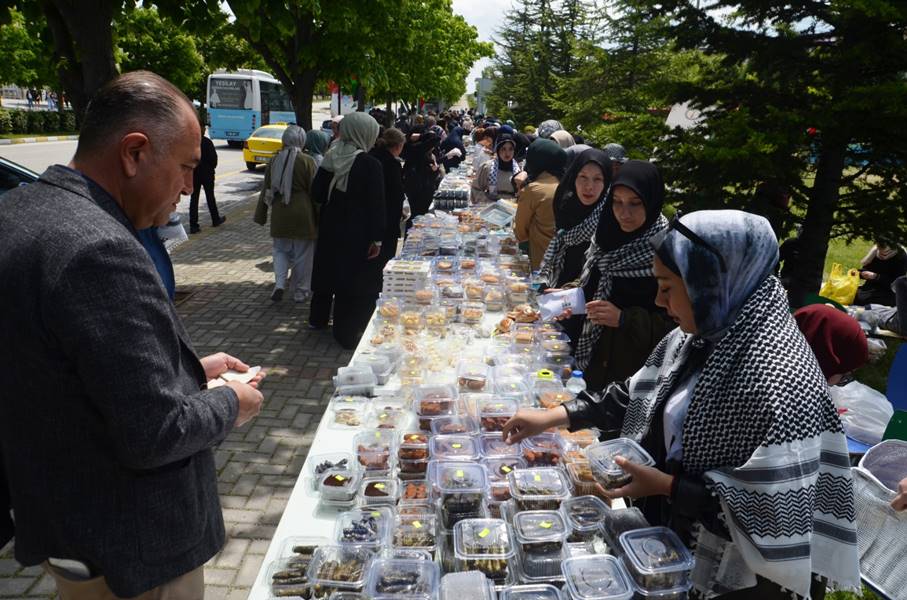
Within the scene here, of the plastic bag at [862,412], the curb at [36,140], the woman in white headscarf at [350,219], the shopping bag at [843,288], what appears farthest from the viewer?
the curb at [36,140]

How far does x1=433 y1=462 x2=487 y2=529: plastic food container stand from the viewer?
1.88 meters

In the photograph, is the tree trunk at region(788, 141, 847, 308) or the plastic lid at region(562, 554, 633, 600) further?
the tree trunk at region(788, 141, 847, 308)

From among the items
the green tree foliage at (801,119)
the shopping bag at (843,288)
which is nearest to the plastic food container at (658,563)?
the green tree foliage at (801,119)

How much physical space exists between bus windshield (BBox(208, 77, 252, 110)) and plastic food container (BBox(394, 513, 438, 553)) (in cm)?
2814

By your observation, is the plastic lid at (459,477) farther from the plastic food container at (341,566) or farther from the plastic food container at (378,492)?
the plastic food container at (341,566)

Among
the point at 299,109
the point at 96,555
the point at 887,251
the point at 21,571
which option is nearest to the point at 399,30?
the point at 299,109

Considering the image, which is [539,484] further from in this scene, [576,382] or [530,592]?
[576,382]

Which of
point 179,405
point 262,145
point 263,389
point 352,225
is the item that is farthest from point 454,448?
point 262,145

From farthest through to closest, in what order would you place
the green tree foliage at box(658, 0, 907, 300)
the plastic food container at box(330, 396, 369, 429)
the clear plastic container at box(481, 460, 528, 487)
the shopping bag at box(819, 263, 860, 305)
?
the shopping bag at box(819, 263, 860, 305) → the green tree foliage at box(658, 0, 907, 300) → the plastic food container at box(330, 396, 369, 429) → the clear plastic container at box(481, 460, 528, 487)

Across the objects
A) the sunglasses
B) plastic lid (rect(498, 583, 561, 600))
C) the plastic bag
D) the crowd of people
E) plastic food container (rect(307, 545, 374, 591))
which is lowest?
the plastic bag

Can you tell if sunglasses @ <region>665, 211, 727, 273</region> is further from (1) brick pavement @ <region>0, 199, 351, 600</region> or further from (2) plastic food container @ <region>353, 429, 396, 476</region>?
(1) brick pavement @ <region>0, 199, 351, 600</region>

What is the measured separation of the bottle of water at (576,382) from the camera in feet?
9.65

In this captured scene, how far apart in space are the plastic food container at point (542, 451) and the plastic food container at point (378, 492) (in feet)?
1.76

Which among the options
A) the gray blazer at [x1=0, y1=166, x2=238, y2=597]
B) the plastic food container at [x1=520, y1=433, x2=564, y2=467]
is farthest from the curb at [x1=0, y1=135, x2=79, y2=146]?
the plastic food container at [x1=520, y1=433, x2=564, y2=467]
